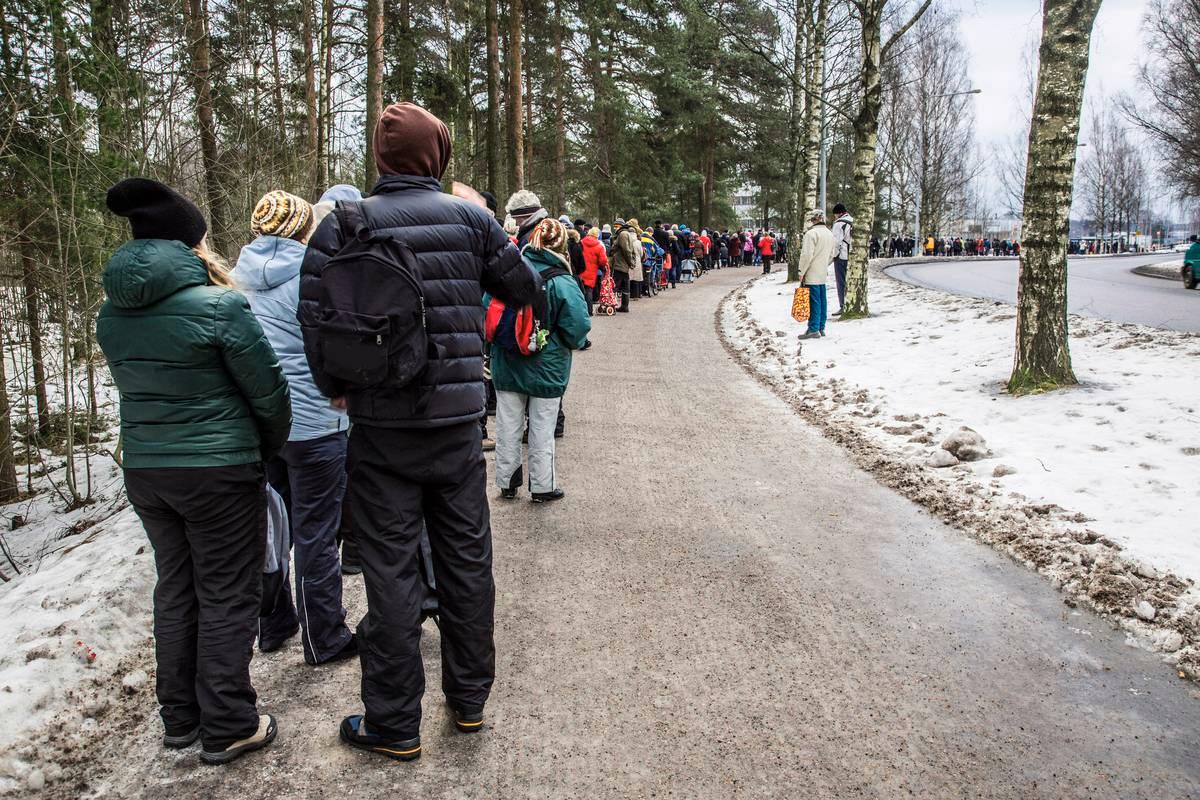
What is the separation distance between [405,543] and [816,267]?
11.1 meters

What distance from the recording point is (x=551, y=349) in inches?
234

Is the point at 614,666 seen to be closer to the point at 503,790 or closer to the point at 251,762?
the point at 503,790

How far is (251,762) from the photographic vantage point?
309 centimetres

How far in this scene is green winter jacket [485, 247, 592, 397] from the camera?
5820mm

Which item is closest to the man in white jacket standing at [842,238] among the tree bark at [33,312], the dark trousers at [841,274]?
the dark trousers at [841,274]

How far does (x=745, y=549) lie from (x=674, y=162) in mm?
31950

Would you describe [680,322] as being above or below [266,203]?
below

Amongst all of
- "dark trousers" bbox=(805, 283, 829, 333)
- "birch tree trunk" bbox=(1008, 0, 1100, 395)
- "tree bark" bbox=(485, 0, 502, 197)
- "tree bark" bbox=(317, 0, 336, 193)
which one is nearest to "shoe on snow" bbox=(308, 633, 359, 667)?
"birch tree trunk" bbox=(1008, 0, 1100, 395)

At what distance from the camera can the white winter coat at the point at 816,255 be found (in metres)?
12.9

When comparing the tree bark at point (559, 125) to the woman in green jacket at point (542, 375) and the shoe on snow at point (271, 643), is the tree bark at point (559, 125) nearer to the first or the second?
the woman in green jacket at point (542, 375)

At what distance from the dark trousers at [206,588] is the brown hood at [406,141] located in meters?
1.25

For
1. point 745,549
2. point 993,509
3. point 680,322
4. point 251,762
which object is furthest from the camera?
point 680,322

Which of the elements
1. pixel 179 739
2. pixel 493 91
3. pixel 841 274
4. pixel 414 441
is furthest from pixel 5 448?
pixel 841 274

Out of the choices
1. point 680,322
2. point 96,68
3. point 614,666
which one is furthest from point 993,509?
point 680,322
